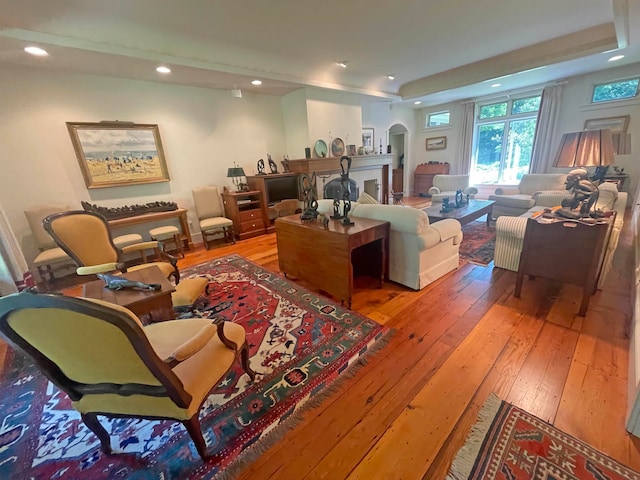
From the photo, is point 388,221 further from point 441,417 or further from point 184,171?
point 184,171

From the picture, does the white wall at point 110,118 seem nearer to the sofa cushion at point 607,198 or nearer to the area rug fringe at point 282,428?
the area rug fringe at point 282,428

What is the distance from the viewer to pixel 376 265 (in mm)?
2760

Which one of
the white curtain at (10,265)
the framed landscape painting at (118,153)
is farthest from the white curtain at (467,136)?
the white curtain at (10,265)

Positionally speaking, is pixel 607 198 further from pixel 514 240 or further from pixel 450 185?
pixel 450 185

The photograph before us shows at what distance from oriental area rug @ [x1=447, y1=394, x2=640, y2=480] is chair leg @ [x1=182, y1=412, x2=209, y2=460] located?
1106 millimetres

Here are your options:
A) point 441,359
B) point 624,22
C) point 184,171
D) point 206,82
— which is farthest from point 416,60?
point 441,359

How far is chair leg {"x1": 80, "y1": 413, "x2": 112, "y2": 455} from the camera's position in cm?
117

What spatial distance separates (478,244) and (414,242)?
1.93 m

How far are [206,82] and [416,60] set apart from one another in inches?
142

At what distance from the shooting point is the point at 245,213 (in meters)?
4.66

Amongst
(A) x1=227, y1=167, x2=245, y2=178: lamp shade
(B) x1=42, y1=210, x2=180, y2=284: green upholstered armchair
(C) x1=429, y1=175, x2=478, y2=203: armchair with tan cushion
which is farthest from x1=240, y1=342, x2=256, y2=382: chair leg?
(C) x1=429, y1=175, x2=478, y2=203: armchair with tan cushion

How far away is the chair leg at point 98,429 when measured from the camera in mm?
1175

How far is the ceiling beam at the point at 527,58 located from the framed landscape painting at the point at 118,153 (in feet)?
18.4

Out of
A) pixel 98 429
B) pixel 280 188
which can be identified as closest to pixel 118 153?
pixel 280 188
